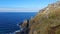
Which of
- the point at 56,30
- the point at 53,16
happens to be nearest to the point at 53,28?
the point at 56,30

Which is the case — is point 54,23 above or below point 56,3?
below

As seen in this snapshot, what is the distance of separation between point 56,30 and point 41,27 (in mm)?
2918

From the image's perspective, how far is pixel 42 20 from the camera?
29.1 metres

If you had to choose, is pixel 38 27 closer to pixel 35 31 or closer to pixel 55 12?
pixel 35 31

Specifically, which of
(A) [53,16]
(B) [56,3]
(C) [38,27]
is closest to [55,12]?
(A) [53,16]

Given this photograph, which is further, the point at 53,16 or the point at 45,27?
the point at 53,16

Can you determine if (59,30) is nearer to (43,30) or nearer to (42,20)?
(43,30)

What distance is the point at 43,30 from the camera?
86.6 ft

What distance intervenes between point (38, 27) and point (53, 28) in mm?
3103

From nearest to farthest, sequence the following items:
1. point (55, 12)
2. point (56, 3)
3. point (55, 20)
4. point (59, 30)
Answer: point (59, 30), point (55, 20), point (55, 12), point (56, 3)

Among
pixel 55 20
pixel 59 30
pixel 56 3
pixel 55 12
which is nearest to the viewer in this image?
pixel 59 30

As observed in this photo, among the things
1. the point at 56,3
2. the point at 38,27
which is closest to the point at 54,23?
the point at 38,27

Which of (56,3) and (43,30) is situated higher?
(56,3)

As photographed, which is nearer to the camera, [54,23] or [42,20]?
[54,23]
